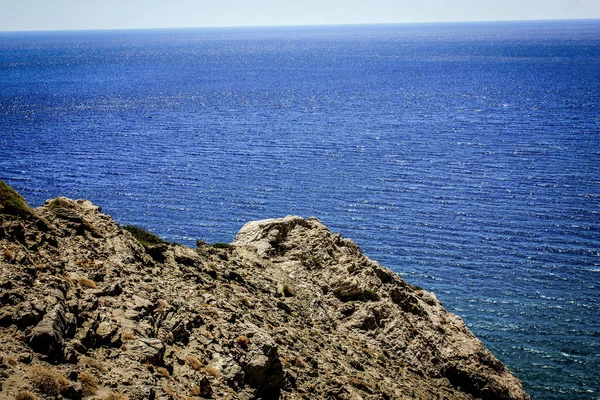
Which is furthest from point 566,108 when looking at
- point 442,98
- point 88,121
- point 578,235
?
point 88,121

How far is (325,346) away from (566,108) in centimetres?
12941

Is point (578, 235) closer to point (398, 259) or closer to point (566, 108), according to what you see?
point (398, 259)

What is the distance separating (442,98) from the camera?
163000mm

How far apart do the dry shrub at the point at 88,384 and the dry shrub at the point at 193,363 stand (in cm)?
391

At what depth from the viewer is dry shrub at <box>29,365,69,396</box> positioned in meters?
14.1

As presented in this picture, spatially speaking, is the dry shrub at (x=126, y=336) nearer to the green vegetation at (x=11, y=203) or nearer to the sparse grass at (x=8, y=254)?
the sparse grass at (x=8, y=254)

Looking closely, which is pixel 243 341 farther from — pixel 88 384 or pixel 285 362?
pixel 88 384

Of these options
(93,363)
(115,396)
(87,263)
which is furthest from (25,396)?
(87,263)

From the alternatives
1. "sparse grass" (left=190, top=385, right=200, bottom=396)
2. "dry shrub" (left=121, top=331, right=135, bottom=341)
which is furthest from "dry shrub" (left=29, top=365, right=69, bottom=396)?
"sparse grass" (left=190, top=385, right=200, bottom=396)

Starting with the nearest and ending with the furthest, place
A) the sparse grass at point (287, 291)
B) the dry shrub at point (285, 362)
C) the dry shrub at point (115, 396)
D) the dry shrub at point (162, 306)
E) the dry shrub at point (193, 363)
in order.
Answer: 1. the dry shrub at point (115, 396)
2. the dry shrub at point (193, 363)
3. the dry shrub at point (162, 306)
4. the dry shrub at point (285, 362)
5. the sparse grass at point (287, 291)

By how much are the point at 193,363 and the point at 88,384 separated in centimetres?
438

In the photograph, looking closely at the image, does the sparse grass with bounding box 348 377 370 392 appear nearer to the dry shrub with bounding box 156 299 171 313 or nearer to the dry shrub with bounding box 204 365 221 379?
the dry shrub with bounding box 204 365 221 379

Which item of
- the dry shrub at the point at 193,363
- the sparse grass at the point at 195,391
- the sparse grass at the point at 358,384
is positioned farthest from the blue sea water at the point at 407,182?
the sparse grass at the point at 195,391

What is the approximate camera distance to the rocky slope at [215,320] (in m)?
16.3
